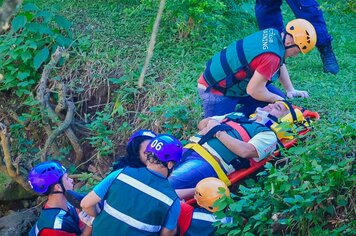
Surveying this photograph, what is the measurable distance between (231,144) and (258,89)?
65 cm

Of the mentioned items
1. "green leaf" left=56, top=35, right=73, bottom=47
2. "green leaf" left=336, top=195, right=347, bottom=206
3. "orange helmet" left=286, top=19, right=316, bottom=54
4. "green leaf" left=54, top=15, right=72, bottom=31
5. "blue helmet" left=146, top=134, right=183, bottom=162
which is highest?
"orange helmet" left=286, top=19, right=316, bottom=54

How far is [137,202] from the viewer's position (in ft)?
14.2

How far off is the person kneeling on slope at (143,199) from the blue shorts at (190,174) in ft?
2.65

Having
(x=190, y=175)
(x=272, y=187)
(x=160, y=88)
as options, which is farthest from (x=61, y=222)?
(x=160, y=88)

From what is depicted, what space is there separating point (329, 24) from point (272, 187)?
478cm

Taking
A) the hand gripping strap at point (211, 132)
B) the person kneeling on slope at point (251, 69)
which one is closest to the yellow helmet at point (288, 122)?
the person kneeling on slope at point (251, 69)

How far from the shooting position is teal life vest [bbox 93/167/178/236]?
4.32m

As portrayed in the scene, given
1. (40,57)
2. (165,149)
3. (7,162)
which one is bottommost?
(7,162)

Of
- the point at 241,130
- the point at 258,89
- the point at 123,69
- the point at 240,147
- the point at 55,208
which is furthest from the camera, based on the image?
the point at 123,69

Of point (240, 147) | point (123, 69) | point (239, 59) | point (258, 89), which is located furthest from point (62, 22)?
point (240, 147)

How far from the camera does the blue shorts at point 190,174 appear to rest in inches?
207

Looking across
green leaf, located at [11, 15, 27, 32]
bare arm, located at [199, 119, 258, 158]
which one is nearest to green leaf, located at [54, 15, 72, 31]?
green leaf, located at [11, 15, 27, 32]

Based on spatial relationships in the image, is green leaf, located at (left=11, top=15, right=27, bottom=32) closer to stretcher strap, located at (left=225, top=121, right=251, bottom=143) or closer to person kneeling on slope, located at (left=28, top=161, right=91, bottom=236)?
person kneeling on slope, located at (left=28, top=161, right=91, bottom=236)

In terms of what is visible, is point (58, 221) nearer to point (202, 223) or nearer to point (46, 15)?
point (202, 223)
